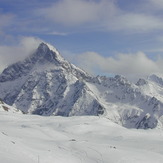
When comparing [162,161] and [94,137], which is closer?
[162,161]

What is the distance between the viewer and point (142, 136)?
110 meters

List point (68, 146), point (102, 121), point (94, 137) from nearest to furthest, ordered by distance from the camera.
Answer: point (68, 146), point (94, 137), point (102, 121)

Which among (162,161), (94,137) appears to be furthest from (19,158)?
(94,137)

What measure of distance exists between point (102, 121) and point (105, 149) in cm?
6985

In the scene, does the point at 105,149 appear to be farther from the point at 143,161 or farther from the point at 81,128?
the point at 81,128

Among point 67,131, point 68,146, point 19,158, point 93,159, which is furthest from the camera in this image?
point 67,131

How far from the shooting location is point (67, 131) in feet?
382

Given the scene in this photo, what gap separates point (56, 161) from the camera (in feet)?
181

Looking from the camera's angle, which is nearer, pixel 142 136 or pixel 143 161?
pixel 143 161

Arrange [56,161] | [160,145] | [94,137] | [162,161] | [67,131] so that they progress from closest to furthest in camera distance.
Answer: [56,161]
[162,161]
[160,145]
[94,137]
[67,131]

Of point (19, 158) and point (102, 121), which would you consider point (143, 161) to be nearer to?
point (19, 158)

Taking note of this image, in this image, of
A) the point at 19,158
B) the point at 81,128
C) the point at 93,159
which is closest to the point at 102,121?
the point at 81,128

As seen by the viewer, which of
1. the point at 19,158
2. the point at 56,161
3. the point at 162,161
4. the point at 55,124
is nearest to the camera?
the point at 19,158

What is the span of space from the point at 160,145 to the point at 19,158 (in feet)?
167
